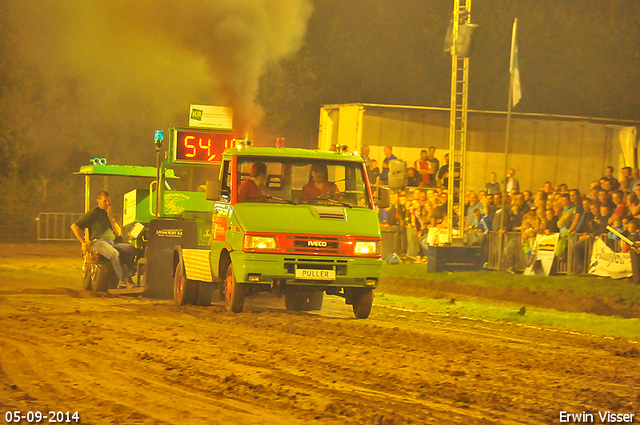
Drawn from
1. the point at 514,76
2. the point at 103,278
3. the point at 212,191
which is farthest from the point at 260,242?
the point at 514,76

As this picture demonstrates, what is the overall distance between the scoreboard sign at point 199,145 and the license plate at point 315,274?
5340mm

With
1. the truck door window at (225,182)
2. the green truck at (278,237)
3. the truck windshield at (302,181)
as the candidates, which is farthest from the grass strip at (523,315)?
the truck door window at (225,182)

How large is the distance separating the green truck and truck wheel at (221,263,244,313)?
0.5 inches

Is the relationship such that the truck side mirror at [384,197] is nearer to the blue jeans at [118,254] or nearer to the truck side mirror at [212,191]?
the truck side mirror at [212,191]

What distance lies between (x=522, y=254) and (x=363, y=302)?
299 inches

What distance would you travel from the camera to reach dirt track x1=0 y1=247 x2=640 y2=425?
7.27m

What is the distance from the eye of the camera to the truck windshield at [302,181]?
1312 cm

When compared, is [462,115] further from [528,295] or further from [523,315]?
[523,315]

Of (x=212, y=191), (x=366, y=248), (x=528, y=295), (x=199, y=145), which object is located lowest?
(x=528, y=295)

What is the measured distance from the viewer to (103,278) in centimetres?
1695

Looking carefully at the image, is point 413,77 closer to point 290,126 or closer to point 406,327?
point 290,126

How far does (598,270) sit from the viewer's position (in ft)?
59.3

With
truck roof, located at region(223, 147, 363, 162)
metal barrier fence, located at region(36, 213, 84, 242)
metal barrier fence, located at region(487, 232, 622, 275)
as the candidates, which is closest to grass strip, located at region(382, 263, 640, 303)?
metal barrier fence, located at region(487, 232, 622, 275)

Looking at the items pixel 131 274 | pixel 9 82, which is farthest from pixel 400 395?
pixel 9 82
